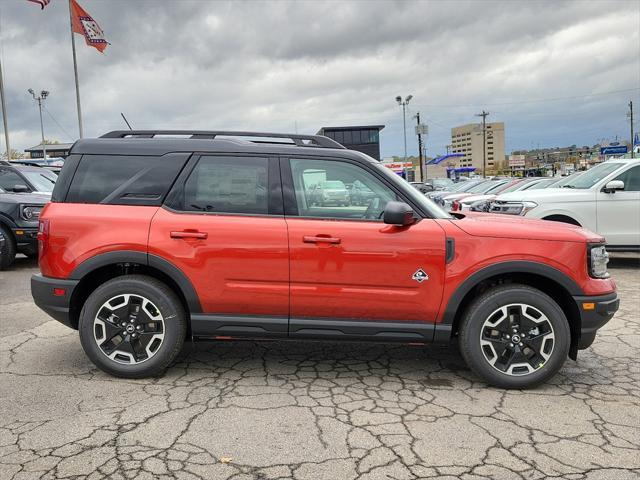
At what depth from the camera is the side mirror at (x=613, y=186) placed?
9000mm

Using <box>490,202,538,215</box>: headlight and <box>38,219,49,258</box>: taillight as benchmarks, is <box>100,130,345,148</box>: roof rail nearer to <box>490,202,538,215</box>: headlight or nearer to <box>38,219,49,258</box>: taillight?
<box>38,219,49,258</box>: taillight

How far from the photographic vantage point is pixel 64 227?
4.11m

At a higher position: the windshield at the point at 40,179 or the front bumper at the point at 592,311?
the windshield at the point at 40,179

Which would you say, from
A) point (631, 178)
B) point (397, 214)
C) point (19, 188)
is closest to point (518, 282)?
point (397, 214)

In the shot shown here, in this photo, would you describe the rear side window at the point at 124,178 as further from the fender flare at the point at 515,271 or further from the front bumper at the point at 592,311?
the front bumper at the point at 592,311

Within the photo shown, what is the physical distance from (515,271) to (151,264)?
265cm

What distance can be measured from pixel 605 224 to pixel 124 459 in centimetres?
871

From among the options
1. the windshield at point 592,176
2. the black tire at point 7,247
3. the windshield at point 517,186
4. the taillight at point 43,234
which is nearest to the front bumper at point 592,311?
the taillight at point 43,234

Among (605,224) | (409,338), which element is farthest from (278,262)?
(605,224)

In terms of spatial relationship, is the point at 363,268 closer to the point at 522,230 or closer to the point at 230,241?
the point at 230,241

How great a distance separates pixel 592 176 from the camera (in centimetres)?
983

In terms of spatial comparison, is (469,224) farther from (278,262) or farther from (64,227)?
(64,227)

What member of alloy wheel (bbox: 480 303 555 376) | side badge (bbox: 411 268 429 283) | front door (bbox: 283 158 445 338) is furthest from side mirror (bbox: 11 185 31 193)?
alloy wheel (bbox: 480 303 555 376)

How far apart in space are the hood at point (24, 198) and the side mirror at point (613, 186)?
31.6 feet
